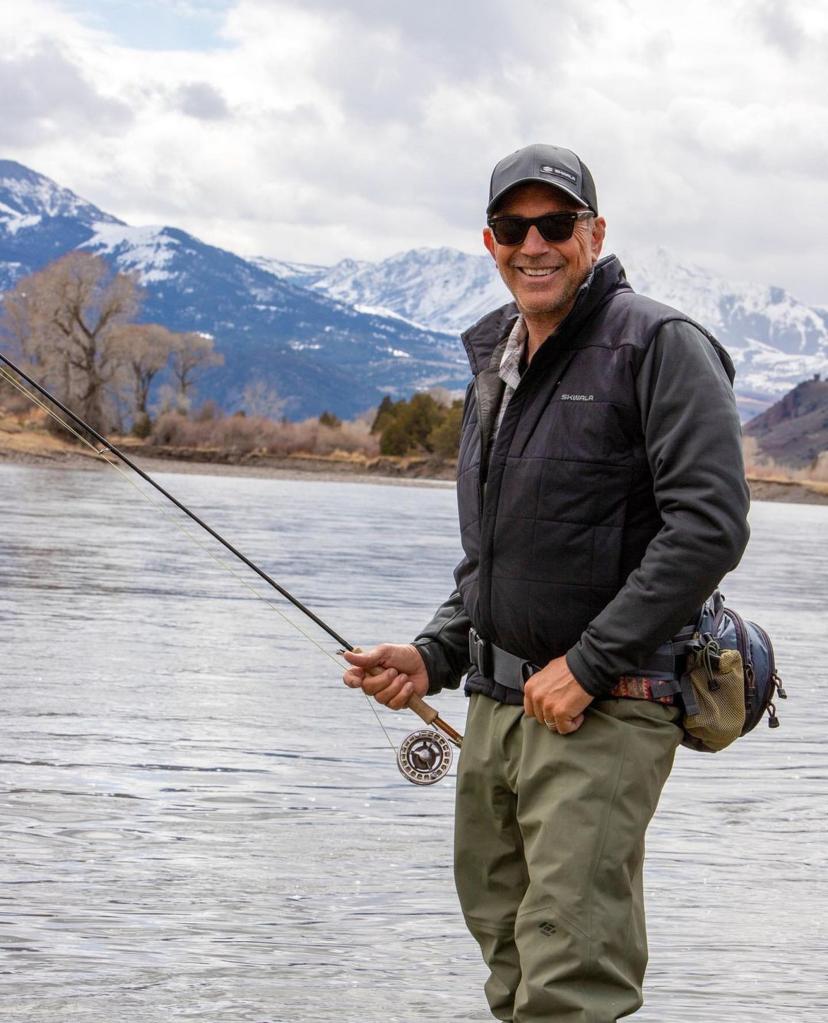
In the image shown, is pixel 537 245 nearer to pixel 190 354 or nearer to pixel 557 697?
pixel 557 697

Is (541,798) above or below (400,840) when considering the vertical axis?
above

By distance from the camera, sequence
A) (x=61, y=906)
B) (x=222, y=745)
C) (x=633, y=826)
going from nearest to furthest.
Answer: (x=633, y=826), (x=61, y=906), (x=222, y=745)

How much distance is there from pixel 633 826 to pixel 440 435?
293ft

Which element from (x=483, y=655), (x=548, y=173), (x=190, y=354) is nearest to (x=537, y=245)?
(x=548, y=173)

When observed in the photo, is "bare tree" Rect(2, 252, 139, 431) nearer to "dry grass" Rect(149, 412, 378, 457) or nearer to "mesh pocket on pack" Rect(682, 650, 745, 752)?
"dry grass" Rect(149, 412, 378, 457)

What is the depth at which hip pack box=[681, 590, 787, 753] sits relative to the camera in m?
2.94

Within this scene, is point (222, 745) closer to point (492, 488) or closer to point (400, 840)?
point (400, 840)

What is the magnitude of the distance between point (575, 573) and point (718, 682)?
34cm

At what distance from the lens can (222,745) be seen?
726 centimetres

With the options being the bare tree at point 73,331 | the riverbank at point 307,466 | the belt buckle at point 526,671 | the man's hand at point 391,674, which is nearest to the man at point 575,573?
the belt buckle at point 526,671

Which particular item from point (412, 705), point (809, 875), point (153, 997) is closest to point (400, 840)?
point (809, 875)

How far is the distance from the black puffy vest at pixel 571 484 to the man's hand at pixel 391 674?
43cm

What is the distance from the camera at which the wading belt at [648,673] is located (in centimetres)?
289

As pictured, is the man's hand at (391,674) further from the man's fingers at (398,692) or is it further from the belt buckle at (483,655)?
the belt buckle at (483,655)
